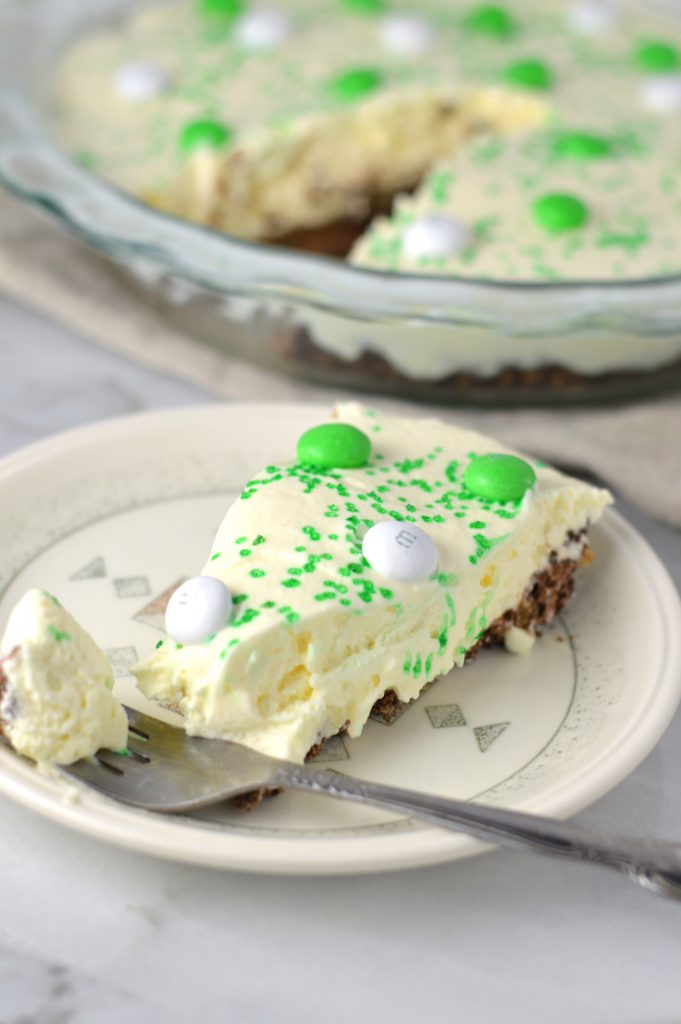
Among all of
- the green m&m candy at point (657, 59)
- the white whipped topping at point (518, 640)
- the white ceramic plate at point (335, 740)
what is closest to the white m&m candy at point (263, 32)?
the green m&m candy at point (657, 59)

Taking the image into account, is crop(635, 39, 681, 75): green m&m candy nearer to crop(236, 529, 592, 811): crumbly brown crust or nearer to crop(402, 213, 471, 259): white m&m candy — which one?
crop(402, 213, 471, 259): white m&m candy

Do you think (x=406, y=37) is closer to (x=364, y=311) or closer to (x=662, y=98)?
(x=662, y=98)

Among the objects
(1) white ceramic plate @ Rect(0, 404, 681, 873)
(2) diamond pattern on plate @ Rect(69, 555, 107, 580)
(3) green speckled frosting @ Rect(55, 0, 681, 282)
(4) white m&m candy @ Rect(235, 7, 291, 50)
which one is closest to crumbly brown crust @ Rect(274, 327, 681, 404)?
(3) green speckled frosting @ Rect(55, 0, 681, 282)

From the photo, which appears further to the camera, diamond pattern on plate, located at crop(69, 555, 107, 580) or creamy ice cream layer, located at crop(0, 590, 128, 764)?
diamond pattern on plate, located at crop(69, 555, 107, 580)

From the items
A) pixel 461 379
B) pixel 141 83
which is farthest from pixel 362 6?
pixel 461 379

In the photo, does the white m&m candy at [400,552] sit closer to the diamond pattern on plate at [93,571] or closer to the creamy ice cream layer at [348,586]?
the creamy ice cream layer at [348,586]

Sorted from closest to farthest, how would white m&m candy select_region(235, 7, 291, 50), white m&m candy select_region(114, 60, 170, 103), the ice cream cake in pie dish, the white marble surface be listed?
the white marble surface < the ice cream cake in pie dish < white m&m candy select_region(114, 60, 170, 103) < white m&m candy select_region(235, 7, 291, 50)

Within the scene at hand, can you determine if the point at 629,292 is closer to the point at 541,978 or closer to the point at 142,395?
the point at 142,395
